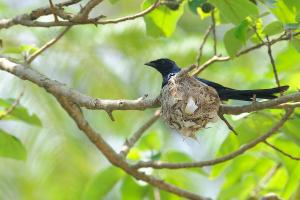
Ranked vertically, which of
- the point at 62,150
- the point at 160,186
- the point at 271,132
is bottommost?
the point at 62,150

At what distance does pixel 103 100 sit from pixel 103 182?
144 cm

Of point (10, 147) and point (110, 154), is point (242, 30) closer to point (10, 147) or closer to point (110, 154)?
point (110, 154)

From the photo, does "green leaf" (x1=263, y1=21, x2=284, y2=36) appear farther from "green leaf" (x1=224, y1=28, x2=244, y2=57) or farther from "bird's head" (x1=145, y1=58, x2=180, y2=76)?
"bird's head" (x1=145, y1=58, x2=180, y2=76)

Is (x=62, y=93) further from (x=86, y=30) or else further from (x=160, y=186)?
(x=86, y=30)

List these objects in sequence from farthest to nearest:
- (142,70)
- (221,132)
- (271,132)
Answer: (142,70)
(221,132)
(271,132)

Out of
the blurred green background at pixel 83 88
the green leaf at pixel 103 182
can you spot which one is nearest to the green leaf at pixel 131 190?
the green leaf at pixel 103 182

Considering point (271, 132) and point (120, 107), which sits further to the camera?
point (271, 132)

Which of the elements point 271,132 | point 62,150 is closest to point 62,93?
point 271,132

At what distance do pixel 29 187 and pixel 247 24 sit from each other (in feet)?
20.1

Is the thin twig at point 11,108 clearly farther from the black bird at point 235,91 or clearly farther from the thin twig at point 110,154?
the black bird at point 235,91

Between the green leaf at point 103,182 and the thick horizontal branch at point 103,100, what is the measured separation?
1139 millimetres

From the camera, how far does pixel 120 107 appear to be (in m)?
3.45

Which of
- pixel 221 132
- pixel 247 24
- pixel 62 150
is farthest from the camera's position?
pixel 62 150

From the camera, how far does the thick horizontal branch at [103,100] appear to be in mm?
3321
